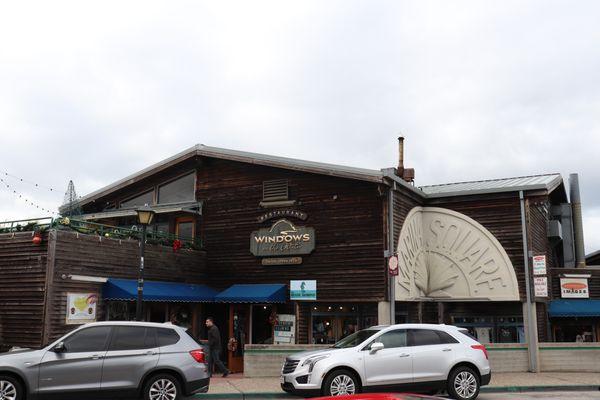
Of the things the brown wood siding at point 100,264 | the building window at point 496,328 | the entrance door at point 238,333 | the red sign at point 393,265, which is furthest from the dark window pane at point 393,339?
the building window at point 496,328

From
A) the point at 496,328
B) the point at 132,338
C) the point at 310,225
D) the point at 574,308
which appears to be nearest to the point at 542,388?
the point at 496,328

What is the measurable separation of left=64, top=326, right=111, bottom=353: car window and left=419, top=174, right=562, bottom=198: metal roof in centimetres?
1399

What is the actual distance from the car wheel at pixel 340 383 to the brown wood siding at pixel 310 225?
644cm

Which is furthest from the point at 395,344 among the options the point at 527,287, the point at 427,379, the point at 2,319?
the point at 2,319

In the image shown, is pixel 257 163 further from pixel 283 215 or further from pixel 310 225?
pixel 310 225

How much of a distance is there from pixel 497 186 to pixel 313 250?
7907mm

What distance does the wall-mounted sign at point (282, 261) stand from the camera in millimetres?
20030

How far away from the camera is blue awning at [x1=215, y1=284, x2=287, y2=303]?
62.7 ft

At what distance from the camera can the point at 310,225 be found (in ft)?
66.1

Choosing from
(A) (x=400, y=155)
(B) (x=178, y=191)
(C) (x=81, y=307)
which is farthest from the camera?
(A) (x=400, y=155)

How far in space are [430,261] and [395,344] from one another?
981cm

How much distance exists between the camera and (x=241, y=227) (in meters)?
21.4

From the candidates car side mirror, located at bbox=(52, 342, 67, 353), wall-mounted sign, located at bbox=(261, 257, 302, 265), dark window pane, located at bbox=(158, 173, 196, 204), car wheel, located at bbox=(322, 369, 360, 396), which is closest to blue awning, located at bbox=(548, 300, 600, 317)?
wall-mounted sign, located at bbox=(261, 257, 302, 265)

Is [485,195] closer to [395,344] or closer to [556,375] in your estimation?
[556,375]
